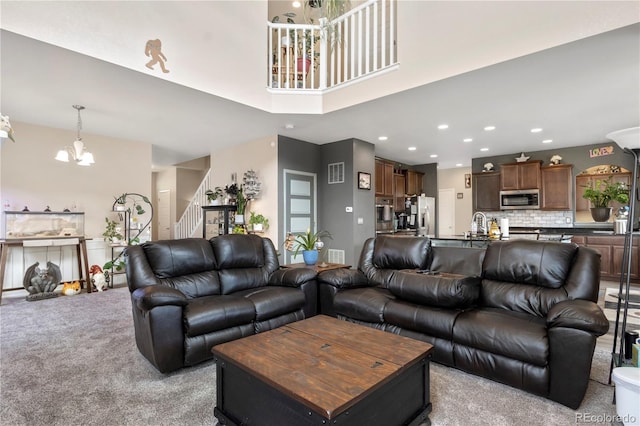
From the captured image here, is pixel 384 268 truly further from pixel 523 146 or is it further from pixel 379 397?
pixel 523 146

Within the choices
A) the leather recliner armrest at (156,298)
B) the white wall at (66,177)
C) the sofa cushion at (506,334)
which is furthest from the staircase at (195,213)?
the sofa cushion at (506,334)

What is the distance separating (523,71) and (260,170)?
14.9 feet

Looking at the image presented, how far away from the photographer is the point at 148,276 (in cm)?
280

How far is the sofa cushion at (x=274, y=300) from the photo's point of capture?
2900 millimetres

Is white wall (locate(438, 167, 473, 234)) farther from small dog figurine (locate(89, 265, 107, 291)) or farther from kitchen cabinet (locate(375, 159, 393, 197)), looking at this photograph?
small dog figurine (locate(89, 265, 107, 291))

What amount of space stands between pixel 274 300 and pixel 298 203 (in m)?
3.55

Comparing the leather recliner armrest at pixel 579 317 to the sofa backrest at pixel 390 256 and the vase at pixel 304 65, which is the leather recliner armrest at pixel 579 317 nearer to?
the sofa backrest at pixel 390 256

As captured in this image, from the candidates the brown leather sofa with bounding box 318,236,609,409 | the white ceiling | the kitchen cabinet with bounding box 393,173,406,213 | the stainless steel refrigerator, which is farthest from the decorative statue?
the stainless steel refrigerator

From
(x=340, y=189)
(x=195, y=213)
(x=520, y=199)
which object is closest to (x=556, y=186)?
(x=520, y=199)

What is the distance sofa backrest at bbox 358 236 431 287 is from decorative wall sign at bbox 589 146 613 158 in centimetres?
572

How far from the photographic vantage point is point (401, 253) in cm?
341

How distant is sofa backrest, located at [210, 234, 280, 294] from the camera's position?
3381 mm

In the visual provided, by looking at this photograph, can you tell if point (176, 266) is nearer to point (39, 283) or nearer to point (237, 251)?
point (237, 251)

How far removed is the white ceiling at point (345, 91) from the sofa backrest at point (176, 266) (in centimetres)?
188
